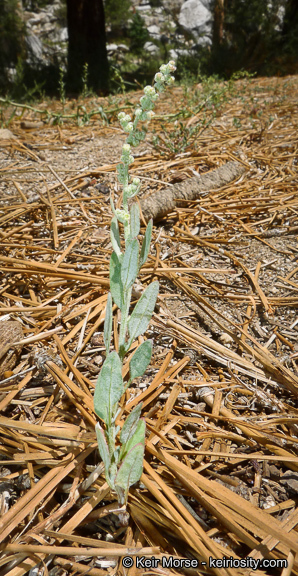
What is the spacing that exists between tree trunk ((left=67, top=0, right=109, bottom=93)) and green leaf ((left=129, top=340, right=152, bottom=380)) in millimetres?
4961

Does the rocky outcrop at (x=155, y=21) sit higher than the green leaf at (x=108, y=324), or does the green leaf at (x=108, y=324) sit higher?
the rocky outcrop at (x=155, y=21)

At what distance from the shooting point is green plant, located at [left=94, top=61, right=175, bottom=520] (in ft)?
2.13

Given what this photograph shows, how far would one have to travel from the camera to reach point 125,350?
2.41ft

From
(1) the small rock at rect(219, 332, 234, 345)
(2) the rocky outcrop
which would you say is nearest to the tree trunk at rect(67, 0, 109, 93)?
(1) the small rock at rect(219, 332, 234, 345)

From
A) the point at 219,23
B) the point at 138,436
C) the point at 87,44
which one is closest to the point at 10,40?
the point at 87,44

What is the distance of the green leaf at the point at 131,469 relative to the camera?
0.64 meters

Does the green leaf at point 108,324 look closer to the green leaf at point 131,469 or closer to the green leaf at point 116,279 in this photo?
the green leaf at point 116,279

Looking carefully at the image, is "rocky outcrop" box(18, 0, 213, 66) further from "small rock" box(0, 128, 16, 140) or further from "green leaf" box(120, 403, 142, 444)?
"green leaf" box(120, 403, 142, 444)

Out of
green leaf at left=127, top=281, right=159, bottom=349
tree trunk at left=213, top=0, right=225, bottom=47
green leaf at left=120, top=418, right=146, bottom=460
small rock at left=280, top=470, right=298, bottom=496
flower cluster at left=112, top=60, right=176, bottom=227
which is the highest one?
tree trunk at left=213, top=0, right=225, bottom=47

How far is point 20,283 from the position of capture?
1282mm

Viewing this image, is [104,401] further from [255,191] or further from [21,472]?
[255,191]

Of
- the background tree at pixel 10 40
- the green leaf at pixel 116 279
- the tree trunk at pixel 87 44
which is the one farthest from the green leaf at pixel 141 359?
the background tree at pixel 10 40

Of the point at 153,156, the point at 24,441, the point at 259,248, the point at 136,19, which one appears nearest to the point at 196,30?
the point at 136,19

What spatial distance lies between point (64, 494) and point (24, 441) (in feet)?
0.45
